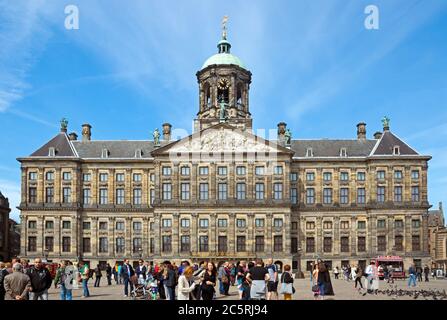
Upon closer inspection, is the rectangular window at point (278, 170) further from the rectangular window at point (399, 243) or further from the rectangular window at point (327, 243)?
the rectangular window at point (399, 243)

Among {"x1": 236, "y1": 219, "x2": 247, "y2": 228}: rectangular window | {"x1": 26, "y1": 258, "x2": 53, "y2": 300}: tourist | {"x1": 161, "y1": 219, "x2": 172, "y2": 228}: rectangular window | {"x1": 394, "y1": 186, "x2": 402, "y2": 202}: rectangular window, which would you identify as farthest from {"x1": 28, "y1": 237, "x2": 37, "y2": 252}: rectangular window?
{"x1": 26, "y1": 258, "x2": 53, "y2": 300}: tourist

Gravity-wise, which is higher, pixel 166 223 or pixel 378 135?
pixel 378 135

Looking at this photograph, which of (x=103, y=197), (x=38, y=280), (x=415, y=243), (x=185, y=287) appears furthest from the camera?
(x=103, y=197)

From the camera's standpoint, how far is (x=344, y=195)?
211 ft

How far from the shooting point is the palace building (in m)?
60.9

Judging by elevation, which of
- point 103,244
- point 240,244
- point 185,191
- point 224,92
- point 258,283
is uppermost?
point 224,92

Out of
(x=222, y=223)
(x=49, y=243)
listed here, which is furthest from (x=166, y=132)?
(x=49, y=243)

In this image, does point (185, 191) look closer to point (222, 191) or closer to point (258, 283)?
point (222, 191)

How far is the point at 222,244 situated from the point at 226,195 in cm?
545
